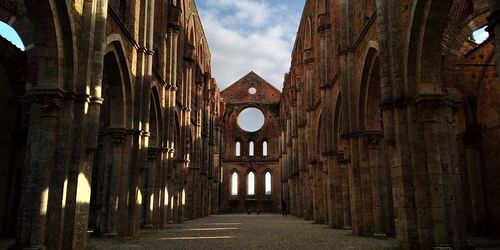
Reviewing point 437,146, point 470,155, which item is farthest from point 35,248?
point 470,155

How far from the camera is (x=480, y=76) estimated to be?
1708 centimetres

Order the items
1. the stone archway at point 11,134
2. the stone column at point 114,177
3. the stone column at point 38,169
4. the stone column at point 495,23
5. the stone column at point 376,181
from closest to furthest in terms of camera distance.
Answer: the stone column at point 495,23 → the stone column at point 38,169 → the stone column at point 376,181 → the stone column at point 114,177 → the stone archway at point 11,134

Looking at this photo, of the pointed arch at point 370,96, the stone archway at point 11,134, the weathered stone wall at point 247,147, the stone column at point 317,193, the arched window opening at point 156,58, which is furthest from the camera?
the weathered stone wall at point 247,147

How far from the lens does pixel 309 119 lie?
27922mm

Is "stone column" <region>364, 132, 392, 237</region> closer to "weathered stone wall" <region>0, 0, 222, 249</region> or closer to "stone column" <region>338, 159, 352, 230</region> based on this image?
"stone column" <region>338, 159, 352, 230</region>

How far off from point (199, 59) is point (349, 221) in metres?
23.2

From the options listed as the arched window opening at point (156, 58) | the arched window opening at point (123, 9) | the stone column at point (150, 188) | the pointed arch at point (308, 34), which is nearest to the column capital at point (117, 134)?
the arched window opening at point (123, 9)

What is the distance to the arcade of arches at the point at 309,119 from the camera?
31.1 ft

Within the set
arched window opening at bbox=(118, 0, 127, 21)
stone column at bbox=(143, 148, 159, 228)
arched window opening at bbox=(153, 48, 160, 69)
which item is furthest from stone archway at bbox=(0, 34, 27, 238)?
arched window opening at bbox=(153, 48, 160, 69)

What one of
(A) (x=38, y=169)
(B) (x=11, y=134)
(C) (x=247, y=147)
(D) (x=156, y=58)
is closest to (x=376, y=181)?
(A) (x=38, y=169)

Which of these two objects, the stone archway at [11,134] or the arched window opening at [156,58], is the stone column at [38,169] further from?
the arched window opening at [156,58]

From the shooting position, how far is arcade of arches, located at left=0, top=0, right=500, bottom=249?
949cm

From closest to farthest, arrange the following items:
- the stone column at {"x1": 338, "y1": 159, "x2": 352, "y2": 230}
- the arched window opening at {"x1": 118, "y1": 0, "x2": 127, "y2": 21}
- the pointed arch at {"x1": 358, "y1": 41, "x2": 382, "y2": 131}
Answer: the pointed arch at {"x1": 358, "y1": 41, "x2": 382, "y2": 131}
the arched window opening at {"x1": 118, "y1": 0, "x2": 127, "y2": 21}
the stone column at {"x1": 338, "y1": 159, "x2": 352, "y2": 230}

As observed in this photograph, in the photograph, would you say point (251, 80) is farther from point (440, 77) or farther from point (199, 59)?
point (440, 77)
